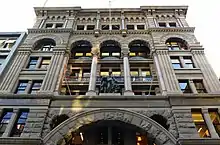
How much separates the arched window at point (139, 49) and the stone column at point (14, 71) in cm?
1253

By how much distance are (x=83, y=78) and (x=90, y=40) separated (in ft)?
19.5

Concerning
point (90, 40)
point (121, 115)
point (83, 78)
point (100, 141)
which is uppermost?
point (90, 40)

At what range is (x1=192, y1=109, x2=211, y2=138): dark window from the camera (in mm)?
18797

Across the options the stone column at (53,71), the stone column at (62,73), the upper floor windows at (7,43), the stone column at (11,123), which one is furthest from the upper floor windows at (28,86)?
the upper floor windows at (7,43)

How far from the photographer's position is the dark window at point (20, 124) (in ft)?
62.7

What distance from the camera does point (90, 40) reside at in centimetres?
2920

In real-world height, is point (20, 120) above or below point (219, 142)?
above

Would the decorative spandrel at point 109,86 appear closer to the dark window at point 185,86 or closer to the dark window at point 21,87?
the dark window at point 185,86

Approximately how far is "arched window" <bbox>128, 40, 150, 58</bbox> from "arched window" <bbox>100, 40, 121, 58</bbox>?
1.66m

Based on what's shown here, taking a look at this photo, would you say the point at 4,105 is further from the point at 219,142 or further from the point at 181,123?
the point at 219,142

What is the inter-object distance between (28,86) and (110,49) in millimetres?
11447

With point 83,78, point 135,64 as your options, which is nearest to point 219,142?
point 135,64

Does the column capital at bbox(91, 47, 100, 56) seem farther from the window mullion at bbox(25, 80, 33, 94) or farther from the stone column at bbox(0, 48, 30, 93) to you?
the window mullion at bbox(25, 80, 33, 94)

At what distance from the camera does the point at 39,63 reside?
2592 centimetres
